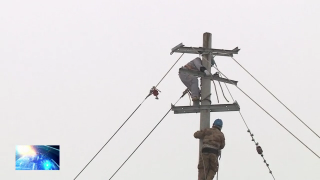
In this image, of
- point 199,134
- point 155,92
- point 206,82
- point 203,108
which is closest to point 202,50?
point 206,82

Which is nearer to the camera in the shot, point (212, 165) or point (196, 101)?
point (212, 165)

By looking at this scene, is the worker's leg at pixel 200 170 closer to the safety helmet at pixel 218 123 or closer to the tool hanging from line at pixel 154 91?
the safety helmet at pixel 218 123

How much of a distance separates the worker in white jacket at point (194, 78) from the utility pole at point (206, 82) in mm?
126

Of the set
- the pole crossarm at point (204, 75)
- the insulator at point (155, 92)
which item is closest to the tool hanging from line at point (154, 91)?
the insulator at point (155, 92)

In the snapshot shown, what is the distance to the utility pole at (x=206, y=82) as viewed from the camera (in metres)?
16.4

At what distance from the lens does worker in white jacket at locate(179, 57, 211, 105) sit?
1672 centimetres

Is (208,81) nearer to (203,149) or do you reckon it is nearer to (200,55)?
(200,55)

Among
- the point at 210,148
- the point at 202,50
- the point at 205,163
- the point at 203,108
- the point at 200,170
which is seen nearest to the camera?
the point at 210,148

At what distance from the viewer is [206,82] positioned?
16.8m

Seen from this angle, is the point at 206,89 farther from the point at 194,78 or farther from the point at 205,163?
the point at 205,163

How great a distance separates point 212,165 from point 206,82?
2.19 metres

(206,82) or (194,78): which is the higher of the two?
(194,78)

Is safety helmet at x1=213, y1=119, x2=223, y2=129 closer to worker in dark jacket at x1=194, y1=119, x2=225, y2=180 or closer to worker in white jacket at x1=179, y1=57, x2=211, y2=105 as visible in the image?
worker in dark jacket at x1=194, y1=119, x2=225, y2=180

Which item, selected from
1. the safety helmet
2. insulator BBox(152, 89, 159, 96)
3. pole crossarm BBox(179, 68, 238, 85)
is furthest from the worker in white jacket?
the safety helmet
